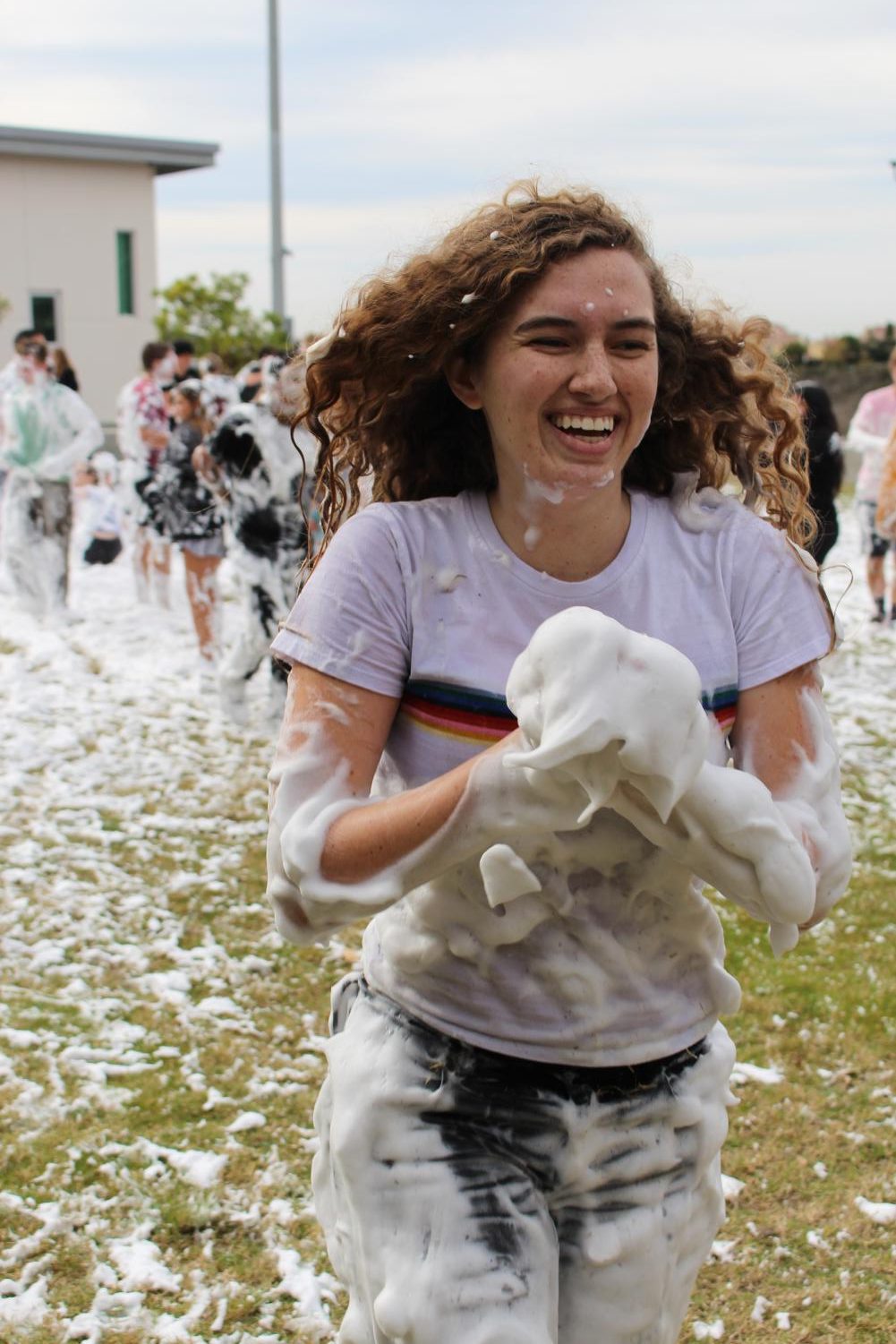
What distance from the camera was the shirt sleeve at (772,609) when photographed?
190 centimetres

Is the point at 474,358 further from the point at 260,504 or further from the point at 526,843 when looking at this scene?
the point at 260,504

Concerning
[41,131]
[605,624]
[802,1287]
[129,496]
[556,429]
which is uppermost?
[41,131]

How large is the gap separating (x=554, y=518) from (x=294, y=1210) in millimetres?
2283

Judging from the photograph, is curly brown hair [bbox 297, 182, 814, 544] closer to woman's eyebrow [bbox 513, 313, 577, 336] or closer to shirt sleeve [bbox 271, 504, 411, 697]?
woman's eyebrow [bbox 513, 313, 577, 336]

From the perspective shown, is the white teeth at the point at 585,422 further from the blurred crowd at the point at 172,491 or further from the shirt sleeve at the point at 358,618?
the blurred crowd at the point at 172,491

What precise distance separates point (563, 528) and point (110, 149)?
30.4m

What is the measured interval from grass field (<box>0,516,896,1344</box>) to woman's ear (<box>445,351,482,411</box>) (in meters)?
2.11

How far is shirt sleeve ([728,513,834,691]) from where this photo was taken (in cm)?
190

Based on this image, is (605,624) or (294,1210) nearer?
(605,624)

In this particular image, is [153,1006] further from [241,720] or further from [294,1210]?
[241,720]

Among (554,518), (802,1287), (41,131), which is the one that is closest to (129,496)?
(802,1287)

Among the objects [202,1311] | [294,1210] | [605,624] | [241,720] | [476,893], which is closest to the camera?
[605,624]

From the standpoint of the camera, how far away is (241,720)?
311 inches

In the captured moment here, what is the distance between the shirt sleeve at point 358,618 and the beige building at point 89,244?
29.1 m
